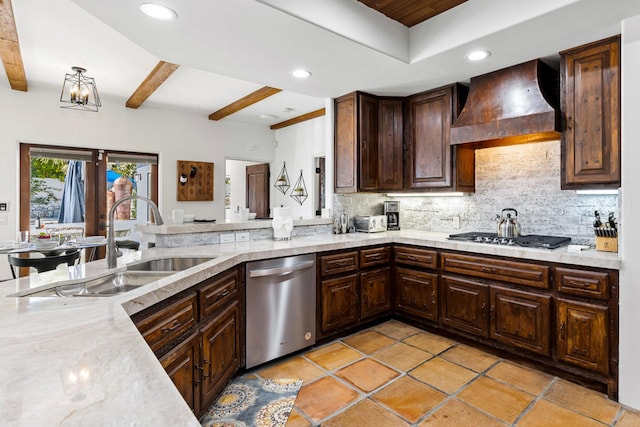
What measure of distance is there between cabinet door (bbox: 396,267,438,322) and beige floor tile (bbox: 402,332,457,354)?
168 millimetres

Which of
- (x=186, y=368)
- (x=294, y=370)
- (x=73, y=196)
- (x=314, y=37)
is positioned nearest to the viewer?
(x=186, y=368)

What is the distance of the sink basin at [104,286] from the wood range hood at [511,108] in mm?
2845

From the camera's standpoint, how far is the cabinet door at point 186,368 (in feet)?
5.36

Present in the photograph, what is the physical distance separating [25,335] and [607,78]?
3.49m

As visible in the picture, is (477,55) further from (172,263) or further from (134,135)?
(134,135)

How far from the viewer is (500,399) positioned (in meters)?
2.23

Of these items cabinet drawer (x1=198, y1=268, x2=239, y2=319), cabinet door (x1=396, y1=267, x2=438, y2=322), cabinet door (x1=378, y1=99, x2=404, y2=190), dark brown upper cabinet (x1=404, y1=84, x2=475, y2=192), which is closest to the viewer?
cabinet drawer (x1=198, y1=268, x2=239, y2=319)

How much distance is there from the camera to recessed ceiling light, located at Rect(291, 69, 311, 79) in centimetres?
310

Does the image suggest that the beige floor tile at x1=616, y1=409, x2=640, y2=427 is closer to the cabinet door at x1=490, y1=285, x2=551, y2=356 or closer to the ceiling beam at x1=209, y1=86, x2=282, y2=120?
the cabinet door at x1=490, y1=285, x2=551, y2=356

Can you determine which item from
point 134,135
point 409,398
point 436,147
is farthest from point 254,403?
point 134,135

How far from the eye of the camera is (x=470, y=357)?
2.81m

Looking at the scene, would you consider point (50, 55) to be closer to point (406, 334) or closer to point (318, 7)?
point (318, 7)

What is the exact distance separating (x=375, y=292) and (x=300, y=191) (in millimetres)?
3215

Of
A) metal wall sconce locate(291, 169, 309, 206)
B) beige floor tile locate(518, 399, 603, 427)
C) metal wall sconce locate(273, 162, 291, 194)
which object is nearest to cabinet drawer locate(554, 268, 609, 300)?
beige floor tile locate(518, 399, 603, 427)
